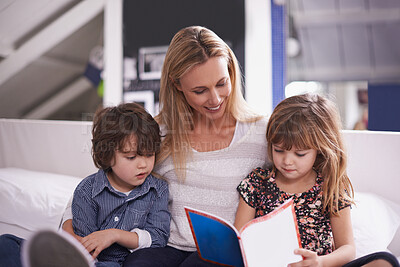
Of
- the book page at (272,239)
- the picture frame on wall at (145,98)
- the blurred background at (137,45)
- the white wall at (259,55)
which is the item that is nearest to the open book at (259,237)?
the book page at (272,239)

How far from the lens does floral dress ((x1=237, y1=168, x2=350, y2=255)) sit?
121cm

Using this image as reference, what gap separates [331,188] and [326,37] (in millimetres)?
5470

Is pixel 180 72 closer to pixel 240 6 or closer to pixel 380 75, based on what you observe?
pixel 240 6

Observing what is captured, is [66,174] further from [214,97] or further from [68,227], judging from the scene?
[214,97]

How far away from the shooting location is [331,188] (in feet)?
3.96

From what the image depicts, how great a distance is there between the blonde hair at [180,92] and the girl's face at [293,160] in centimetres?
26

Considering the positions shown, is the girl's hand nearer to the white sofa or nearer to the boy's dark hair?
the white sofa

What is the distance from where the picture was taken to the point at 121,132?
129 centimetres

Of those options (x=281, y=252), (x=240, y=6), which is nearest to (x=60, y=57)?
(x=240, y=6)

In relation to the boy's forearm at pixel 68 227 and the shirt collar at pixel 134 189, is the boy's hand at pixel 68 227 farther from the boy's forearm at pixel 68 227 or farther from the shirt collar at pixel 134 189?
the shirt collar at pixel 134 189

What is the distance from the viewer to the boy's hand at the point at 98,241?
115 centimetres

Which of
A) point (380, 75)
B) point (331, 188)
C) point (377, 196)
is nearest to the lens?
point (331, 188)

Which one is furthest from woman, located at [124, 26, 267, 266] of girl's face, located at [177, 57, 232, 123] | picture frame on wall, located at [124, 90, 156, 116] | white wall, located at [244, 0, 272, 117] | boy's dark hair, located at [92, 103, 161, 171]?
picture frame on wall, located at [124, 90, 156, 116]

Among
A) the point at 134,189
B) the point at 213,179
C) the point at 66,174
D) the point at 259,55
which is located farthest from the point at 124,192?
the point at 259,55
